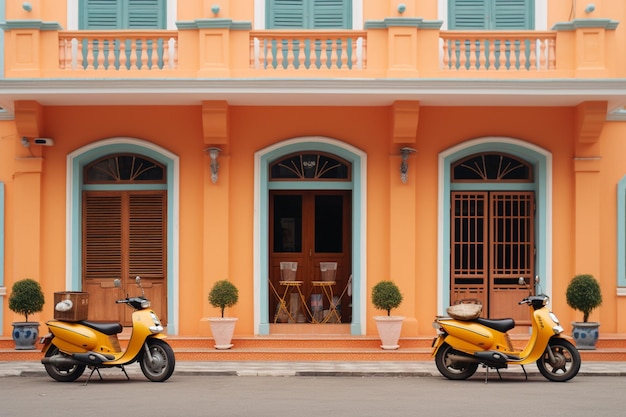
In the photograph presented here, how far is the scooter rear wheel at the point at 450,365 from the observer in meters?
12.4

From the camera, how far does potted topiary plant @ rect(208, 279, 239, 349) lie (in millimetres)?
14508

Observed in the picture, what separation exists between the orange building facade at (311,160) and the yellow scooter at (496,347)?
267 centimetres

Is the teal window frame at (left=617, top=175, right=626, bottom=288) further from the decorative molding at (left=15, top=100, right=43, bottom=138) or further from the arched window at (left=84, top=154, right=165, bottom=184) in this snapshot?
the decorative molding at (left=15, top=100, right=43, bottom=138)

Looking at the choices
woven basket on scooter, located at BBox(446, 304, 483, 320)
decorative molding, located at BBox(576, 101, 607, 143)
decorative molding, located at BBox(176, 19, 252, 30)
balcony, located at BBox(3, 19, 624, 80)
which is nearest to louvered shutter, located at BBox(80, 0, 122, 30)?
balcony, located at BBox(3, 19, 624, 80)

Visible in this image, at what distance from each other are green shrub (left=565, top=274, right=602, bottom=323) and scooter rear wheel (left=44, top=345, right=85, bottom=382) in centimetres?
717

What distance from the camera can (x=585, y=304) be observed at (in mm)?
14383

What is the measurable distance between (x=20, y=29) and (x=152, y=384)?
625cm

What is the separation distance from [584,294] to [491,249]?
6.07ft

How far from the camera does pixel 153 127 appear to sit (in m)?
15.6

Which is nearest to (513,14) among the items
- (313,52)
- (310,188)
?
(313,52)

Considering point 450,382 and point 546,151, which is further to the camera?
point 546,151

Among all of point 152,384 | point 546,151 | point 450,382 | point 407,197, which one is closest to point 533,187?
point 546,151

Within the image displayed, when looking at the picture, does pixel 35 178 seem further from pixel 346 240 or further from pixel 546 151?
pixel 546 151

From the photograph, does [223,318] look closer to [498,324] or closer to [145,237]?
[145,237]
